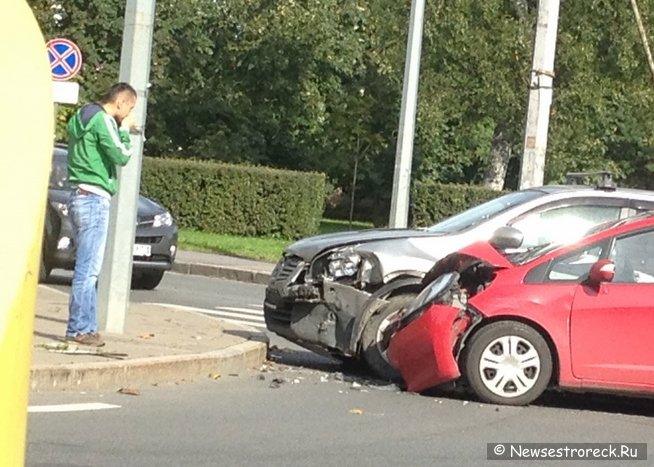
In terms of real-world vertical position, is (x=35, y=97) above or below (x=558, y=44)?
below

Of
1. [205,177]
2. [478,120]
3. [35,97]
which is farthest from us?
[478,120]

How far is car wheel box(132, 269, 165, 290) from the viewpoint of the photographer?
57.9 feet

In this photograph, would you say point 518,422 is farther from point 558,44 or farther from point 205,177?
point 558,44

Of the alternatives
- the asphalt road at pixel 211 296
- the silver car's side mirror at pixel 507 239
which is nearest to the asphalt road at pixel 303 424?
the silver car's side mirror at pixel 507 239

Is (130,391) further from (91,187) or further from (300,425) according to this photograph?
(91,187)

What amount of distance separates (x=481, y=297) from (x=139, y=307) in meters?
4.52

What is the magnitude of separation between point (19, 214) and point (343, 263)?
26.9 ft

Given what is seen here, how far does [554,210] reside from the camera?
36.6 feet

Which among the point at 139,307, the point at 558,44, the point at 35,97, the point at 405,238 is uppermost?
the point at 558,44

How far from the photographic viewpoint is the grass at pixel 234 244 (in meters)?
25.6

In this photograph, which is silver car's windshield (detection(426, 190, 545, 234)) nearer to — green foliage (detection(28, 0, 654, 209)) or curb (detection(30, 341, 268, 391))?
curb (detection(30, 341, 268, 391))

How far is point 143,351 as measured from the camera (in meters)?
9.82

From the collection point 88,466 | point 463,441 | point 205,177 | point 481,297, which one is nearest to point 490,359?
point 481,297

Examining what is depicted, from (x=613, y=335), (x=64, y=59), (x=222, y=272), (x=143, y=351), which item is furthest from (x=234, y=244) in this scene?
(x=613, y=335)
